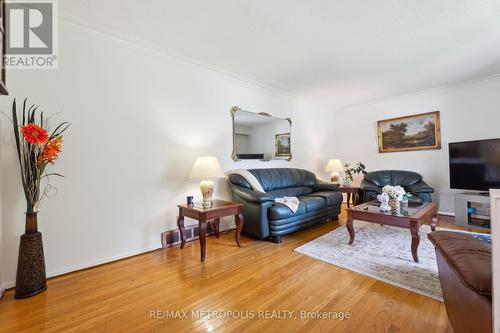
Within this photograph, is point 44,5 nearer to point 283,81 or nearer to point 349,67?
point 283,81

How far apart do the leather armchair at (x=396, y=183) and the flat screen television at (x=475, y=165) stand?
47cm

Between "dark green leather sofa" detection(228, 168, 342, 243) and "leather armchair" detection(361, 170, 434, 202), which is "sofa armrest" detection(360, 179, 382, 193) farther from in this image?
"dark green leather sofa" detection(228, 168, 342, 243)

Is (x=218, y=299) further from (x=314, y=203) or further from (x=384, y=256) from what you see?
(x=314, y=203)

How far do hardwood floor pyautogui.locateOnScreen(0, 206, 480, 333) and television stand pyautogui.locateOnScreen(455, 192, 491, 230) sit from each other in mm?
Result: 2791

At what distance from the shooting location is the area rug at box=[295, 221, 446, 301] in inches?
73.7

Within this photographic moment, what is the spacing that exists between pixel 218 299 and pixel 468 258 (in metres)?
1.56

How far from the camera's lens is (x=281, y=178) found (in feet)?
12.6

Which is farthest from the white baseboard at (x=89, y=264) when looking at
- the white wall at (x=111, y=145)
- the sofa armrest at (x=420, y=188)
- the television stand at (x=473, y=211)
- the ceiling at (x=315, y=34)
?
the television stand at (x=473, y=211)

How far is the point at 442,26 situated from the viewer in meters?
2.31

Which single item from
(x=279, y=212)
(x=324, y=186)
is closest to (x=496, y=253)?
(x=279, y=212)

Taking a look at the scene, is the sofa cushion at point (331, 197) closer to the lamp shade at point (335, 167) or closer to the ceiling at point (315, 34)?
the lamp shade at point (335, 167)

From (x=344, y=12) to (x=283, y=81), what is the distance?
1.80 m

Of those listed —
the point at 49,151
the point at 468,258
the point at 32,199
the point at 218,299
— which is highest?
the point at 49,151

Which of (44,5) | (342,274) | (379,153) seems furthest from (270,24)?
(379,153)
